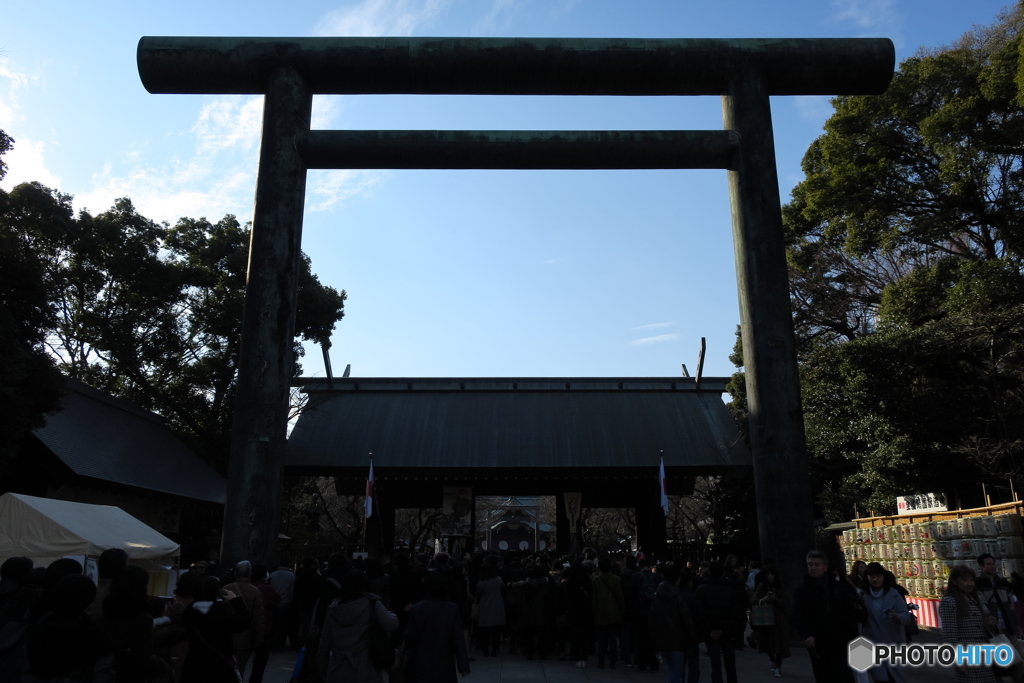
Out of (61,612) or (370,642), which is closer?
(61,612)

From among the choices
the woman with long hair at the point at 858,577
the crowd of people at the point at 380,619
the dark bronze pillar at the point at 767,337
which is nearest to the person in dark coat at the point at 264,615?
the crowd of people at the point at 380,619

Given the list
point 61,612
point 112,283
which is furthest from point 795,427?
point 112,283

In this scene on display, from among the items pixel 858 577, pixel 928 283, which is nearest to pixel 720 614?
pixel 858 577

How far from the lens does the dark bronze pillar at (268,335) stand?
1030 centimetres

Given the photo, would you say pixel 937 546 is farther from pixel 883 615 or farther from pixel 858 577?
A: pixel 883 615

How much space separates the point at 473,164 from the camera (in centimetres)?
1224

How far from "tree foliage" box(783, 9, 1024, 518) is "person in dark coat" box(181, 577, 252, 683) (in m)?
16.5

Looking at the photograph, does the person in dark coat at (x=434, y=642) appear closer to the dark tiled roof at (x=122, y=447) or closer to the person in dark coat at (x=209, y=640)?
the person in dark coat at (x=209, y=640)

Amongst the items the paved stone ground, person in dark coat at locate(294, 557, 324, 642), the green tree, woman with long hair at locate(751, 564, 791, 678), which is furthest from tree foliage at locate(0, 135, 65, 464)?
woman with long hair at locate(751, 564, 791, 678)

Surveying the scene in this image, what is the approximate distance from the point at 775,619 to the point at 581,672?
8.59 feet

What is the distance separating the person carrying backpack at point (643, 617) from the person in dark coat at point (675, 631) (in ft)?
7.76

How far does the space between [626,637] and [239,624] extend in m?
6.99

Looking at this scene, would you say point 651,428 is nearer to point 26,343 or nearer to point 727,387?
point 727,387

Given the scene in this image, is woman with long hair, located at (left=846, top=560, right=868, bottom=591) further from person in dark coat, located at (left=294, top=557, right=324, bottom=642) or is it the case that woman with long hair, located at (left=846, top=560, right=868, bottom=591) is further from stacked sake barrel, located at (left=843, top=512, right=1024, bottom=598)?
person in dark coat, located at (left=294, top=557, right=324, bottom=642)
